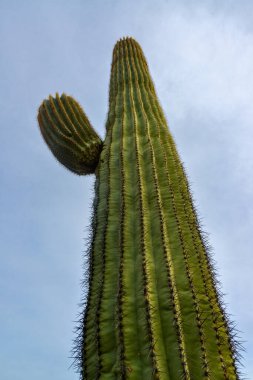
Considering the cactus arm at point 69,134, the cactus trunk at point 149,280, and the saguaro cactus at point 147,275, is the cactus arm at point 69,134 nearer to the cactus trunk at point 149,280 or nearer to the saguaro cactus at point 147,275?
the saguaro cactus at point 147,275

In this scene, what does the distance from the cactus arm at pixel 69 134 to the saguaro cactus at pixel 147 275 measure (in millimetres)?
89

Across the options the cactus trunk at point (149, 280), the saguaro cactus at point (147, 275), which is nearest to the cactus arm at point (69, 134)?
the saguaro cactus at point (147, 275)

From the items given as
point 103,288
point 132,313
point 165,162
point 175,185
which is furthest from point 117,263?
point 165,162

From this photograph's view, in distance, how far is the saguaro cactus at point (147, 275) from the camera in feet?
9.12

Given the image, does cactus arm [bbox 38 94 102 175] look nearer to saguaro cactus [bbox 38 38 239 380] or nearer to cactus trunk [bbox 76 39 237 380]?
saguaro cactus [bbox 38 38 239 380]

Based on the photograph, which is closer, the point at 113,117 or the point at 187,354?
the point at 187,354

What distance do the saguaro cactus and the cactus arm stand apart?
9 centimetres

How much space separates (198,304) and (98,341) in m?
0.74

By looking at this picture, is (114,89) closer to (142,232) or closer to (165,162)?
(165,162)

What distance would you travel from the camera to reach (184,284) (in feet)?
10.7

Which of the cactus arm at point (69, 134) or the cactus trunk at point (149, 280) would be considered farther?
the cactus arm at point (69, 134)

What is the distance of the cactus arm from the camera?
5.70 metres

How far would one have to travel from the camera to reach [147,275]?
10.5 ft

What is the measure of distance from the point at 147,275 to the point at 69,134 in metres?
3.14
